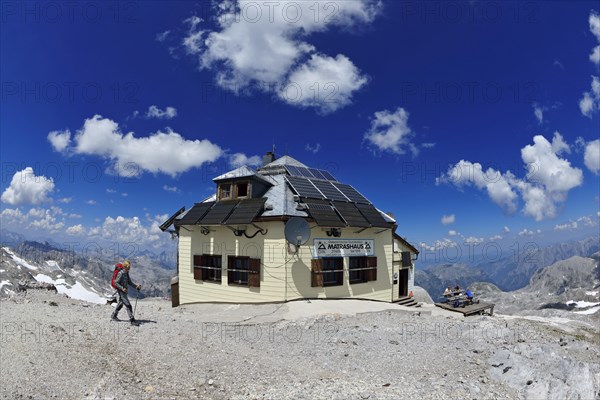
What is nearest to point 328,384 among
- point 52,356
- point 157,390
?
point 157,390

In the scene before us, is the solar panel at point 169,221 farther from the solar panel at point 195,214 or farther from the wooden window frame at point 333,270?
the wooden window frame at point 333,270

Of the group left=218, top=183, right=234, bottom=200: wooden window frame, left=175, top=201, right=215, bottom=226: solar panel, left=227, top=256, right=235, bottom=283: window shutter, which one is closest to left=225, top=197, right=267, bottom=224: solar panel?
left=218, top=183, right=234, bottom=200: wooden window frame

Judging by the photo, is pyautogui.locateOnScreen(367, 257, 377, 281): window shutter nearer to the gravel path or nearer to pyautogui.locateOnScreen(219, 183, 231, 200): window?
the gravel path

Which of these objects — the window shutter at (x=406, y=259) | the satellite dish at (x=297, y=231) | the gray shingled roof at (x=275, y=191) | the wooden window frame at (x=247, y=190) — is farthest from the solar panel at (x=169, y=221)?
the window shutter at (x=406, y=259)

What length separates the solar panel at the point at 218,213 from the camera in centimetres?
1907

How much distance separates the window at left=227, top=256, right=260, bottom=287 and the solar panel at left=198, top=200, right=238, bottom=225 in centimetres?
238

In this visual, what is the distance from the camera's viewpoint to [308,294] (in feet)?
60.2

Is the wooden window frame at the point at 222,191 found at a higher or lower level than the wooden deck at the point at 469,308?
higher

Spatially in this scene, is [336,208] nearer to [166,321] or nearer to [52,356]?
[166,321]

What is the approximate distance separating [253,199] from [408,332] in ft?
35.6

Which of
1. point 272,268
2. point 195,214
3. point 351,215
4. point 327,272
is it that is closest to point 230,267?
point 272,268

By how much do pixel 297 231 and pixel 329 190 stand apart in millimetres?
6196

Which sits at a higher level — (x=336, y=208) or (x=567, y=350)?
(x=336, y=208)

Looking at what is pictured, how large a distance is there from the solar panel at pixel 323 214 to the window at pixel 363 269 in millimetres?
3029
